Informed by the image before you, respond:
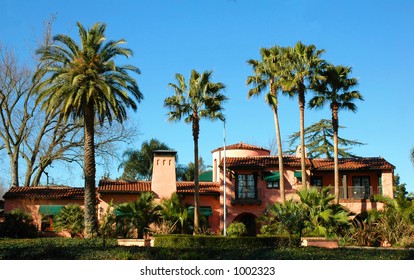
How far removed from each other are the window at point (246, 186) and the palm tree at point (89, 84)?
9952mm

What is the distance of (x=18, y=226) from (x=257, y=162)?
1638 centimetres

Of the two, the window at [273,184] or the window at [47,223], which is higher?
the window at [273,184]

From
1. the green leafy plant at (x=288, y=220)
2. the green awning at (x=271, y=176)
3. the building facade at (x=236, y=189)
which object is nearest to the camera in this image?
the green leafy plant at (x=288, y=220)

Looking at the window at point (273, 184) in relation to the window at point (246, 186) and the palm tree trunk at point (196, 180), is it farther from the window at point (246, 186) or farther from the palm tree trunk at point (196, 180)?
the palm tree trunk at point (196, 180)

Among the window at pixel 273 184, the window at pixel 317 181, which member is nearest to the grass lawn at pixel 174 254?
the window at pixel 273 184

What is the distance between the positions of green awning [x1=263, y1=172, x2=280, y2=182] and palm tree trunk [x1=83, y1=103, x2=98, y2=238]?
12.4 meters

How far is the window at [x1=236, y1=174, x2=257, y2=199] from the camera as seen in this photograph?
1489 inches

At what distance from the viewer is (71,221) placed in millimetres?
33969

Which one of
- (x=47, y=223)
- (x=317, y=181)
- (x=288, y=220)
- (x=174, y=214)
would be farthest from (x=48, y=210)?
→ (x=317, y=181)

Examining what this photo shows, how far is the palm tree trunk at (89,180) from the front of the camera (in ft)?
101

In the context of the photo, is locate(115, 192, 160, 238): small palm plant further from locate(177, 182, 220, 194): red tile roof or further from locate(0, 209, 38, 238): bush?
locate(0, 209, 38, 238): bush

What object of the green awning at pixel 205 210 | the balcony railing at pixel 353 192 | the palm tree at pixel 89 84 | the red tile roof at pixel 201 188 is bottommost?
the green awning at pixel 205 210

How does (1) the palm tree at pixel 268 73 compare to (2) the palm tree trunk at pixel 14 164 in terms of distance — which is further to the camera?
(2) the palm tree trunk at pixel 14 164

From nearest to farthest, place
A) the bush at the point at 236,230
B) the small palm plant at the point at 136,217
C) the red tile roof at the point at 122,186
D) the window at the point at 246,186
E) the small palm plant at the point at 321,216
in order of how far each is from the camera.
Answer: the small palm plant at the point at 321,216, the small palm plant at the point at 136,217, the bush at the point at 236,230, the red tile roof at the point at 122,186, the window at the point at 246,186
